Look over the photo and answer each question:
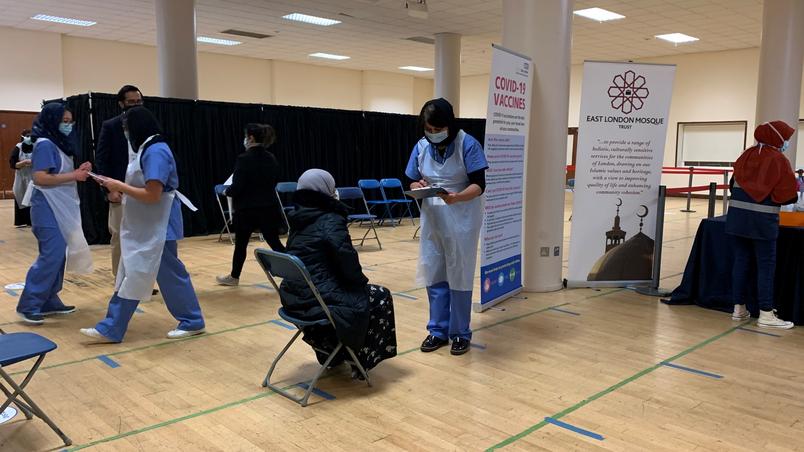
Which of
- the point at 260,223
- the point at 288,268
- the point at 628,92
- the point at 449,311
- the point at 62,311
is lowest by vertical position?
the point at 62,311

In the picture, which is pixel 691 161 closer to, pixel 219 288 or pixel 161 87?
pixel 161 87

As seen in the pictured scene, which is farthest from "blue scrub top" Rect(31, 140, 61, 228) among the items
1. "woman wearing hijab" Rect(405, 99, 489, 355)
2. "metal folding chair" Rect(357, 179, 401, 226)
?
"metal folding chair" Rect(357, 179, 401, 226)

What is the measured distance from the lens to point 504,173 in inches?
174

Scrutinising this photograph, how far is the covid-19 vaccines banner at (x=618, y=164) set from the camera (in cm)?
498

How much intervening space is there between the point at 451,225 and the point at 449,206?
0.11 metres

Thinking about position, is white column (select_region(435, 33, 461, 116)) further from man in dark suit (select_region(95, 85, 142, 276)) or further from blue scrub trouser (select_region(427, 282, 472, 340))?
blue scrub trouser (select_region(427, 282, 472, 340))

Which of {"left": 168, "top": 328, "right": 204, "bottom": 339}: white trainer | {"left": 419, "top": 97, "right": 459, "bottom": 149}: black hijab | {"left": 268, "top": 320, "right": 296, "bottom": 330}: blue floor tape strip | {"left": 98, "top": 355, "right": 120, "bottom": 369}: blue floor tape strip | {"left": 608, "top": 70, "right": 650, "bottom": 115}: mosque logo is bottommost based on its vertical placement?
{"left": 98, "top": 355, "right": 120, "bottom": 369}: blue floor tape strip

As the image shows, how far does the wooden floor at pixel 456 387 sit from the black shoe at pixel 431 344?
70mm

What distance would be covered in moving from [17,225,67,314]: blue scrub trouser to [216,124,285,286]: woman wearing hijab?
1.40 meters

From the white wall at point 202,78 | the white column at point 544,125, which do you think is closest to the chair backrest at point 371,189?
the white column at point 544,125

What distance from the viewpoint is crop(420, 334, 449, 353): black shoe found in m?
3.59

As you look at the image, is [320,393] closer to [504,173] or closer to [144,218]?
[144,218]

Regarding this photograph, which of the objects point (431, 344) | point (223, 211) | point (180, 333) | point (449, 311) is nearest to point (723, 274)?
point (449, 311)

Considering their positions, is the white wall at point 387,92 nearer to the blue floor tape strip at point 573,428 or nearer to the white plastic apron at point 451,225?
the white plastic apron at point 451,225
